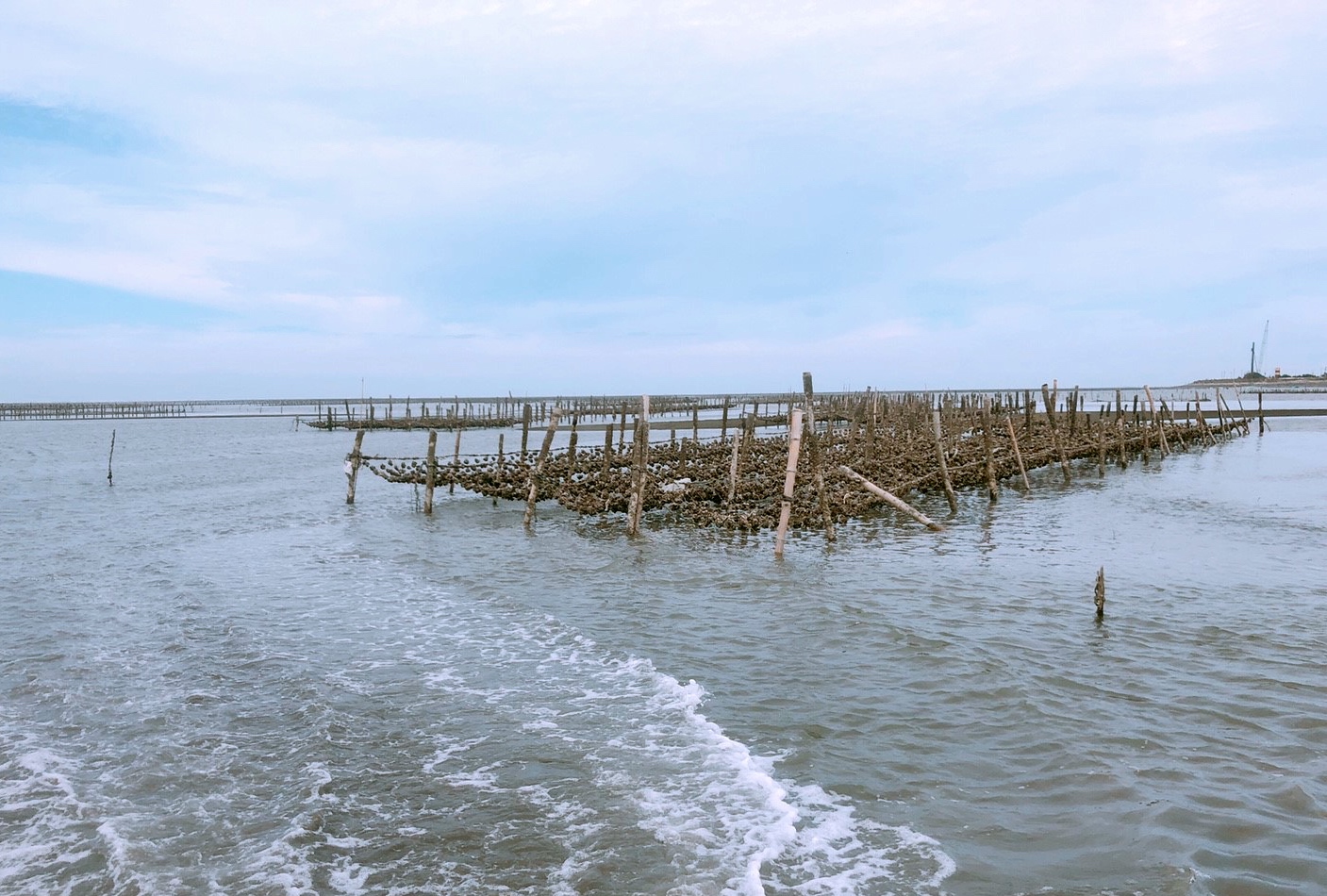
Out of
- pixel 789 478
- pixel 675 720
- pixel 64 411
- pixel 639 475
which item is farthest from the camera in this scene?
pixel 64 411

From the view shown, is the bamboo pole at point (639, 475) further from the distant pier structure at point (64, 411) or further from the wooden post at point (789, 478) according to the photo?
the distant pier structure at point (64, 411)

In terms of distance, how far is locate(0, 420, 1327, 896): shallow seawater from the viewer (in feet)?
17.2

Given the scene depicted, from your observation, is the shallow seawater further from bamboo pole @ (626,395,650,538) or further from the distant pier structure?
the distant pier structure

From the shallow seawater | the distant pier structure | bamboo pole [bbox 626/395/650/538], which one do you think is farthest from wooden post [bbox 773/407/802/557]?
the distant pier structure

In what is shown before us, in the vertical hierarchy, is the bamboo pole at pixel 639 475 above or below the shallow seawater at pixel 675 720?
above

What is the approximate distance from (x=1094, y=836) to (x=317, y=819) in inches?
202

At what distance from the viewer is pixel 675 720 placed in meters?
7.64

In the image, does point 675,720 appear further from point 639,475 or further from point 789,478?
point 639,475

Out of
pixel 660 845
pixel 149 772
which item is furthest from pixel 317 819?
pixel 660 845

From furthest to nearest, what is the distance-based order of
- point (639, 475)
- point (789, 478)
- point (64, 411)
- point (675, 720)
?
point (64, 411) < point (639, 475) < point (789, 478) < point (675, 720)

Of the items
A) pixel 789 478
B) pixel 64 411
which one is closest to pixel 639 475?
pixel 789 478

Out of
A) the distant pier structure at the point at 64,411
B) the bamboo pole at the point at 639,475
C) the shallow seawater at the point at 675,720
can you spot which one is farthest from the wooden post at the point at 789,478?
the distant pier structure at the point at 64,411

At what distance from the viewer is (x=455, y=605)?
12398 mm

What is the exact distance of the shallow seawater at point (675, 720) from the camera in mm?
5246
